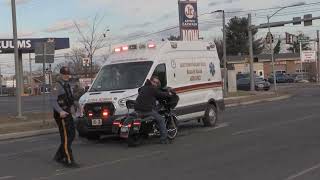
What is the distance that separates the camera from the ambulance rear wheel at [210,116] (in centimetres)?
1931

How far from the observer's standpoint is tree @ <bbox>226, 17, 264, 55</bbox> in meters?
130

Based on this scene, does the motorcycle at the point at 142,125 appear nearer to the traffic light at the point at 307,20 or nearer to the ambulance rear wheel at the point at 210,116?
the ambulance rear wheel at the point at 210,116

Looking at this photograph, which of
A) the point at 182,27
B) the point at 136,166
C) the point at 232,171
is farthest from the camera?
the point at 182,27

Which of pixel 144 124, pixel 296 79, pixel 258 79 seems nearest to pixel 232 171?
pixel 144 124

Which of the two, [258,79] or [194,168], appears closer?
[194,168]

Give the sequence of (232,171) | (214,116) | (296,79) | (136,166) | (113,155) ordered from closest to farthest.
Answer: (232,171) → (136,166) → (113,155) → (214,116) → (296,79)

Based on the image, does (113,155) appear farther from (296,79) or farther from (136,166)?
(296,79)

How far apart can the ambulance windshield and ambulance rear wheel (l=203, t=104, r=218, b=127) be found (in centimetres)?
343

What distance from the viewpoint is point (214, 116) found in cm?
1966

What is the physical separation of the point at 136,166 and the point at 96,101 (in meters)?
4.36

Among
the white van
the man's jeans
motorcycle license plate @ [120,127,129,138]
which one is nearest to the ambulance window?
the white van

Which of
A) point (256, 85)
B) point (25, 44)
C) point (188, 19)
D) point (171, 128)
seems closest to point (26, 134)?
point (171, 128)

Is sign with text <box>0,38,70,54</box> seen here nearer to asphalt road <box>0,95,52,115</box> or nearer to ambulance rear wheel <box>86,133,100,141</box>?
asphalt road <box>0,95,52,115</box>

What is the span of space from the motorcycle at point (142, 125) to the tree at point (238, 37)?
11396 cm
